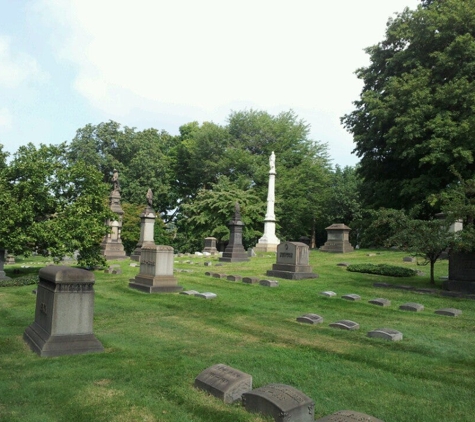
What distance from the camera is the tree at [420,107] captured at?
2342 centimetres

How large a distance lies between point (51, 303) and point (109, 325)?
2.30 m

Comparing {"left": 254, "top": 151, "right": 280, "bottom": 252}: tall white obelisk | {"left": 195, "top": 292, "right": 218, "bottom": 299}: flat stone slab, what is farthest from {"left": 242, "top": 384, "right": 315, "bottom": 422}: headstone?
{"left": 254, "top": 151, "right": 280, "bottom": 252}: tall white obelisk

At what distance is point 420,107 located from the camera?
24359 millimetres

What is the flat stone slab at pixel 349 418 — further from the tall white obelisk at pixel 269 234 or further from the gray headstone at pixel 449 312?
the tall white obelisk at pixel 269 234

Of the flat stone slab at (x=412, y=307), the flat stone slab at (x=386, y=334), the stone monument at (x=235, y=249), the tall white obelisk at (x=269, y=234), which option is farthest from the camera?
the tall white obelisk at (x=269, y=234)

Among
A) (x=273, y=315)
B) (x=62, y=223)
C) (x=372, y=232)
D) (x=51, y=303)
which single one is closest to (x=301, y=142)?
(x=372, y=232)

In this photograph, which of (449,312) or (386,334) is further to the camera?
(449,312)

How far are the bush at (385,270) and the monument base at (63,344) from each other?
13211 mm

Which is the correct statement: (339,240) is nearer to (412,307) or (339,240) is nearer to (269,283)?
(269,283)

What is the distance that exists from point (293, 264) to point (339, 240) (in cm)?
1182

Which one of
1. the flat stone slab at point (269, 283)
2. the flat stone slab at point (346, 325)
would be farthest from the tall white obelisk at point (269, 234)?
the flat stone slab at point (346, 325)

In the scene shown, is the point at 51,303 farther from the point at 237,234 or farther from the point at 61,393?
the point at 237,234

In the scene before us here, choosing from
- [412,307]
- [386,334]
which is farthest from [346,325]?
[412,307]

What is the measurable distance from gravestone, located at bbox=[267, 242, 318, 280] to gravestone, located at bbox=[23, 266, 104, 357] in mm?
10998
